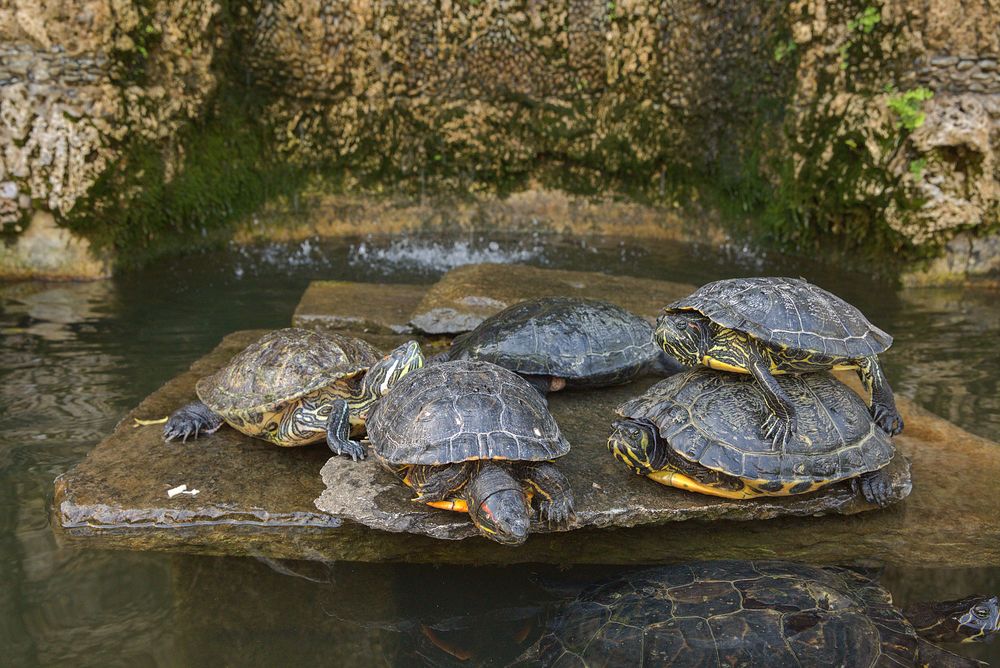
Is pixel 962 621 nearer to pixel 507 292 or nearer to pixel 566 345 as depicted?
pixel 566 345

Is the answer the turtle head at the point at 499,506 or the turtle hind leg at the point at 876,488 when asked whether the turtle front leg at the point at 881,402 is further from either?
the turtle head at the point at 499,506

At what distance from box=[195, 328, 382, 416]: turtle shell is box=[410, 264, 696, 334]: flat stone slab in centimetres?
160

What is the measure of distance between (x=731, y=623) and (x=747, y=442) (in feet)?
2.78

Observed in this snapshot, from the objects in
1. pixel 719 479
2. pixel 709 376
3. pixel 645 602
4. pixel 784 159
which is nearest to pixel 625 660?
pixel 645 602

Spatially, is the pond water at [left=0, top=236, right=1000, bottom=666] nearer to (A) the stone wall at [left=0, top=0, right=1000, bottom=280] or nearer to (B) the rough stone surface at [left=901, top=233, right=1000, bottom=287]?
(B) the rough stone surface at [left=901, top=233, right=1000, bottom=287]

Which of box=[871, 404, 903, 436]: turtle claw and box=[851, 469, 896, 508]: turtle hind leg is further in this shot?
box=[871, 404, 903, 436]: turtle claw

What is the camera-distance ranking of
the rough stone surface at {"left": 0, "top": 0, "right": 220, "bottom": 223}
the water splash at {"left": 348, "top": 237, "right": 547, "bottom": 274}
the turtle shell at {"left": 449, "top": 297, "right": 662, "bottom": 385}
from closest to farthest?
the turtle shell at {"left": 449, "top": 297, "right": 662, "bottom": 385} < the rough stone surface at {"left": 0, "top": 0, "right": 220, "bottom": 223} < the water splash at {"left": 348, "top": 237, "right": 547, "bottom": 274}

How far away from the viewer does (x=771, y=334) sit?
138 inches

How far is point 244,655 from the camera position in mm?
3287

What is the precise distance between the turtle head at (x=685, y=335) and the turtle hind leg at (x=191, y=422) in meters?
2.50

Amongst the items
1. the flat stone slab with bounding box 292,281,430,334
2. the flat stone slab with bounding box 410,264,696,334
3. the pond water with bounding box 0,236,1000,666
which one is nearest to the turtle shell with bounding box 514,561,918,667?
the pond water with bounding box 0,236,1000,666

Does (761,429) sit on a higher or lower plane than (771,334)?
lower

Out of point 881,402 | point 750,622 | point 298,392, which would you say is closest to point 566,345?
point 298,392

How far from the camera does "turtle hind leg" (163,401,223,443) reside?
14.1 ft
